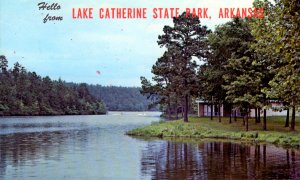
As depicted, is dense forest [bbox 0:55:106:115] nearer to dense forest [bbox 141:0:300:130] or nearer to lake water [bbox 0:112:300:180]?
dense forest [bbox 141:0:300:130]

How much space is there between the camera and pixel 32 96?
16262 cm

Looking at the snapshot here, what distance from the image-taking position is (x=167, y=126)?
53.7 metres

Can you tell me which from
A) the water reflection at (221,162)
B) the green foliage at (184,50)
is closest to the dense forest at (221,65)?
the green foliage at (184,50)

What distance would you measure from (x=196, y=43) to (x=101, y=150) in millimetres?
29341

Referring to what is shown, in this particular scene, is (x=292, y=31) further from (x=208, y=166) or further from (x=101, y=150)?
(x=101, y=150)

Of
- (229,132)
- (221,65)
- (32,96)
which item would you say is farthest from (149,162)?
(32,96)

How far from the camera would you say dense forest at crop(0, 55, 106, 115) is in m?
149

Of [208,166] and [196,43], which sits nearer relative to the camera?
[208,166]

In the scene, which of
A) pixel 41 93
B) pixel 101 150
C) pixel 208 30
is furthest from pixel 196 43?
pixel 41 93

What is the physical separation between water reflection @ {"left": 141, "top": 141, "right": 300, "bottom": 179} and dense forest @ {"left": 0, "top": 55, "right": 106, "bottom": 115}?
383ft

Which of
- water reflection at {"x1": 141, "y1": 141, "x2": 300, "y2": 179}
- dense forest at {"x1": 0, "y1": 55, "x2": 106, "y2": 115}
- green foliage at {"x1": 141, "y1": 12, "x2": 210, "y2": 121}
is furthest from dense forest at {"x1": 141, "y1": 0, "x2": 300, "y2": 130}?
dense forest at {"x1": 0, "y1": 55, "x2": 106, "y2": 115}

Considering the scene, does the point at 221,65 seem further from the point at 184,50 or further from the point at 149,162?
the point at 149,162

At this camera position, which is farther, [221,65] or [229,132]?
[221,65]

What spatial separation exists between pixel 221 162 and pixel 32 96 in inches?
5662
